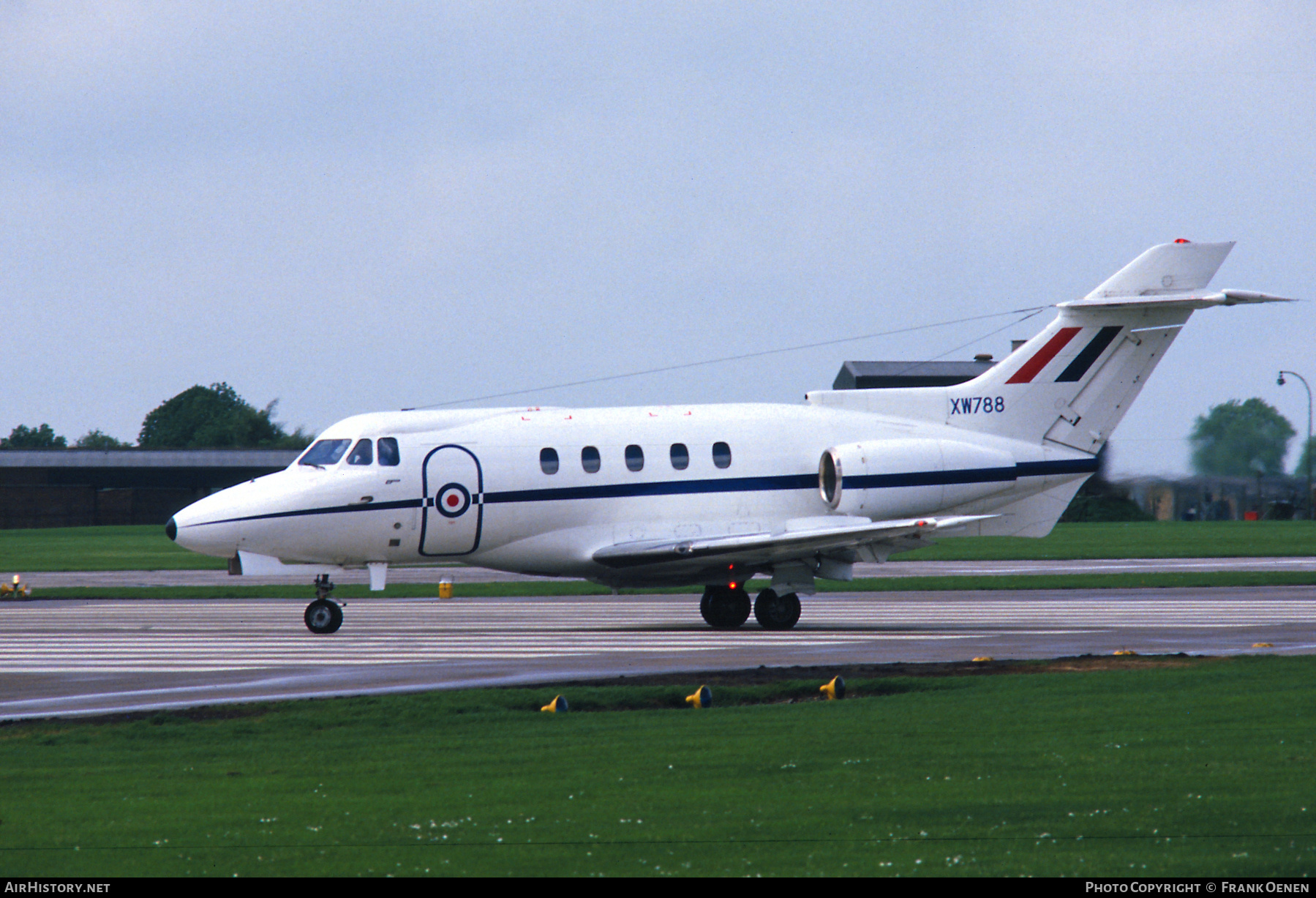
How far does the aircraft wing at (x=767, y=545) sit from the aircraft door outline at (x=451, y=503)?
222 cm

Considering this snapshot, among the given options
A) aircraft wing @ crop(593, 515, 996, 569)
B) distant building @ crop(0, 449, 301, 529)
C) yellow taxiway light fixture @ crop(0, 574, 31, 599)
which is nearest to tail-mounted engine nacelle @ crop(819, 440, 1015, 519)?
aircraft wing @ crop(593, 515, 996, 569)

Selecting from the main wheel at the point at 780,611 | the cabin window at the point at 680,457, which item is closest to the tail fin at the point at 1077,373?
the main wheel at the point at 780,611

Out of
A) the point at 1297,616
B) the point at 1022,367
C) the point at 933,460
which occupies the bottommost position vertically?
the point at 1297,616

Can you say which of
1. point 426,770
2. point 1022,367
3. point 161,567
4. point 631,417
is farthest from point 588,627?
point 161,567

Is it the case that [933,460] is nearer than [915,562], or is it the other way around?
[933,460]

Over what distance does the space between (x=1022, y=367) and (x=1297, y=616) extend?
6578 millimetres

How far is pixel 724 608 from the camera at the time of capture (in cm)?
2577

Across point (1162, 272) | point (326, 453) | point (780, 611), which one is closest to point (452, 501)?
point (326, 453)

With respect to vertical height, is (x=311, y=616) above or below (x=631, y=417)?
below

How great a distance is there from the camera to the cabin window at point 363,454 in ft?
81.4

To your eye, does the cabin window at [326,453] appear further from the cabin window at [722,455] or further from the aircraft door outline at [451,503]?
the cabin window at [722,455]

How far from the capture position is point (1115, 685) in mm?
15172

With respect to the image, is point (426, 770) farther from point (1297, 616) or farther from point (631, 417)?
point (1297, 616)

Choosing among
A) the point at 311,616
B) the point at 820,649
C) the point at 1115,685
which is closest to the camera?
the point at 1115,685
